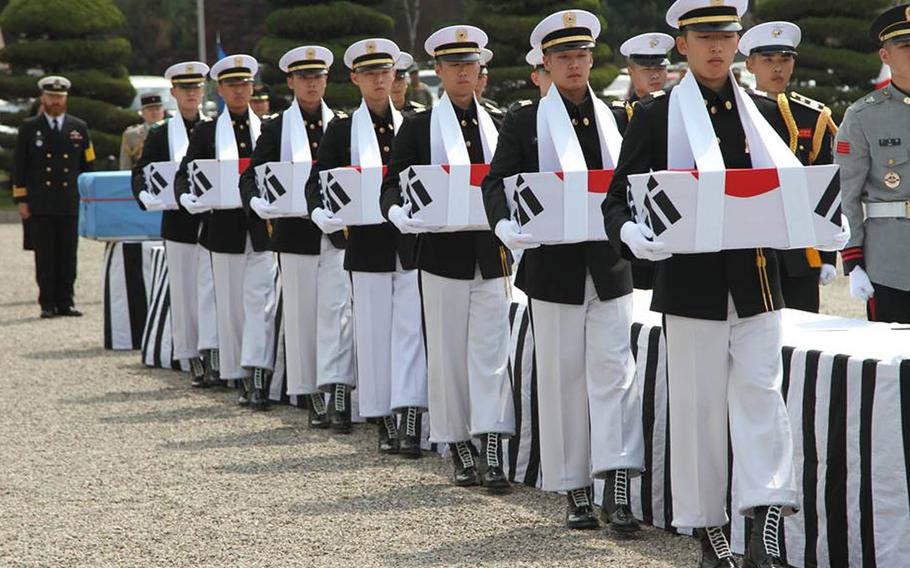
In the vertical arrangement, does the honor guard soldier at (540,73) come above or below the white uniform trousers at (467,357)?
above

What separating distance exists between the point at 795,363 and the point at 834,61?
61.9ft

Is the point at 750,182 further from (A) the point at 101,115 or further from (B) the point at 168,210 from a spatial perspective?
(A) the point at 101,115

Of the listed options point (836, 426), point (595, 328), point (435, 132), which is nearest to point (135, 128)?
point (435, 132)

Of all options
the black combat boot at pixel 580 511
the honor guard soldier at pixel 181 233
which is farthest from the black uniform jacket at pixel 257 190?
the black combat boot at pixel 580 511

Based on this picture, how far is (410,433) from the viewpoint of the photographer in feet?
29.5

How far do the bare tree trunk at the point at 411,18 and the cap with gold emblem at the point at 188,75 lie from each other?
103 ft

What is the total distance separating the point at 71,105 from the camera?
31719 mm

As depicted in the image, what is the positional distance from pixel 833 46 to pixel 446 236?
17844 millimetres

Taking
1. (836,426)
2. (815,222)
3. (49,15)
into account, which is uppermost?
(49,15)

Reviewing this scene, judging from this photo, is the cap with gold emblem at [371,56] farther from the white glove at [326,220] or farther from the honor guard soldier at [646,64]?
the honor guard soldier at [646,64]

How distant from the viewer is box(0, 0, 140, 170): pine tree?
31922 millimetres

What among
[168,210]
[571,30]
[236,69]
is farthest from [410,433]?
[168,210]

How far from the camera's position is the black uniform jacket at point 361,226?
929cm

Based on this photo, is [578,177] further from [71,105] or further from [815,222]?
[71,105]
